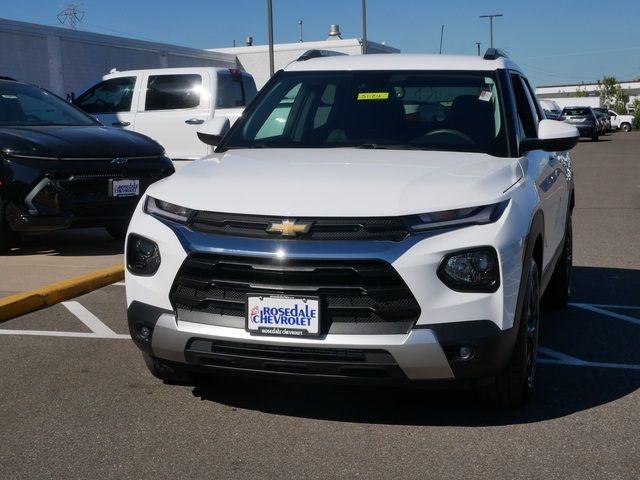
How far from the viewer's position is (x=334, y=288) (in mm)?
4016

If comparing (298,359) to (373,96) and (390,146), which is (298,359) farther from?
(373,96)

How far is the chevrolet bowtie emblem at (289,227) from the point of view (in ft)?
13.3

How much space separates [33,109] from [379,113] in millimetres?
5474

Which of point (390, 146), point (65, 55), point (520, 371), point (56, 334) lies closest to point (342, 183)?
point (390, 146)

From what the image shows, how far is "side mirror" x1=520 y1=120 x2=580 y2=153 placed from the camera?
17.3ft

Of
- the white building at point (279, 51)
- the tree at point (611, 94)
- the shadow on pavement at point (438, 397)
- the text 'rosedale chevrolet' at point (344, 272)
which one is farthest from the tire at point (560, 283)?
the tree at point (611, 94)

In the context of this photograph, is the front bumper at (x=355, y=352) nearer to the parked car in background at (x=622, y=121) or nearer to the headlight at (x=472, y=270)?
the headlight at (x=472, y=270)

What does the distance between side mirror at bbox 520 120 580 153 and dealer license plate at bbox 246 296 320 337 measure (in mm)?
1849

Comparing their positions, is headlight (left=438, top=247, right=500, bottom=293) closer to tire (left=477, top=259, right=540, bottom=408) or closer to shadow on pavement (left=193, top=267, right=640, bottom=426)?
tire (left=477, top=259, right=540, bottom=408)

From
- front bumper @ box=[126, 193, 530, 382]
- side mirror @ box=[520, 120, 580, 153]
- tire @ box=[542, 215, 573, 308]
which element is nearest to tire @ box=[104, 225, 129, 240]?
tire @ box=[542, 215, 573, 308]

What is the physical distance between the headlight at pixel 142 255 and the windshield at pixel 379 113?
133 cm

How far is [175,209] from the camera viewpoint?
14.4 ft

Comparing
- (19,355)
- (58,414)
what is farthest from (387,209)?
(19,355)

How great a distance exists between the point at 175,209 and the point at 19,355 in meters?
1.91
